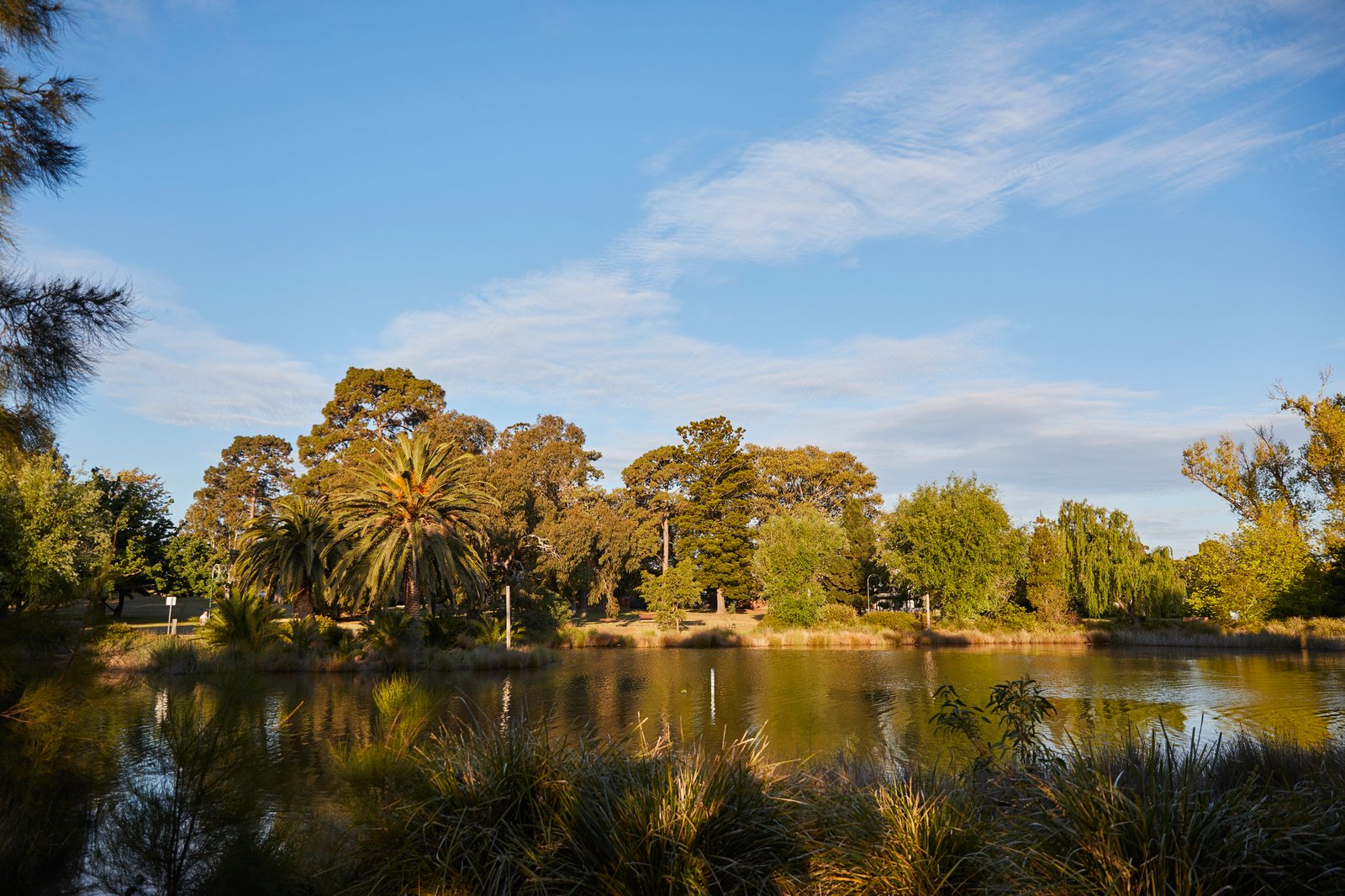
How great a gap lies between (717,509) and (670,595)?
52.5 ft

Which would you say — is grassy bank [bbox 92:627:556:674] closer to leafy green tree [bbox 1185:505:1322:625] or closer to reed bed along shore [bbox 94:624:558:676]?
reed bed along shore [bbox 94:624:558:676]

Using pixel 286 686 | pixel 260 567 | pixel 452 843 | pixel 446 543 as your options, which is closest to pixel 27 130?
pixel 452 843

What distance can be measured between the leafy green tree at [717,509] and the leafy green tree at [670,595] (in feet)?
25.4

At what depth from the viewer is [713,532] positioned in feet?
226

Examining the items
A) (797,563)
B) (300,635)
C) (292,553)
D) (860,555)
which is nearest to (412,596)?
(300,635)

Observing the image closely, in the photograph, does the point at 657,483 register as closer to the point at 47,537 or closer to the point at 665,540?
the point at 665,540

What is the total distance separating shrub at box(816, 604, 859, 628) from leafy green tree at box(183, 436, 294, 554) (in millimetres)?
49025

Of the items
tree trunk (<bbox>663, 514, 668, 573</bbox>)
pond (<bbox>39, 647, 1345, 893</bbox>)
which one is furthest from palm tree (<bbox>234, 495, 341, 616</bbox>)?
tree trunk (<bbox>663, 514, 668, 573</bbox>)

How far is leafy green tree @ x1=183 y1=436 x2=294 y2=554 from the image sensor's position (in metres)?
76.6

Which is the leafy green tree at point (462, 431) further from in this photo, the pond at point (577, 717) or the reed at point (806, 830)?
the reed at point (806, 830)

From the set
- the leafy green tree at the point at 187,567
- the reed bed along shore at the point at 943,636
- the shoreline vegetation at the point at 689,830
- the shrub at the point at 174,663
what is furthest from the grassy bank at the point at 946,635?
the shoreline vegetation at the point at 689,830

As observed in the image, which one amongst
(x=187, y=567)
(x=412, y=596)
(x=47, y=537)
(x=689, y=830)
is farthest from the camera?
(x=187, y=567)

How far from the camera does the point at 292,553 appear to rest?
134 ft

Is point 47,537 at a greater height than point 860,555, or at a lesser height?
greater
